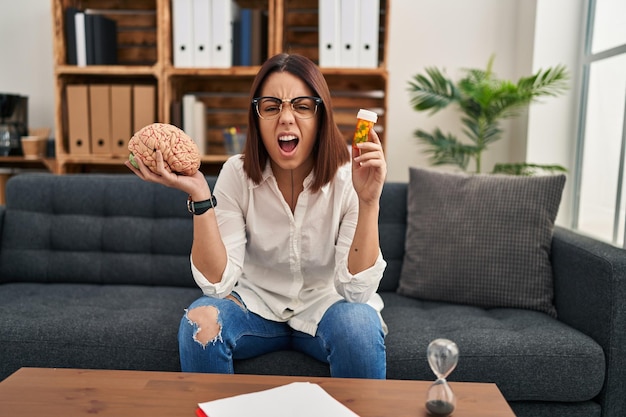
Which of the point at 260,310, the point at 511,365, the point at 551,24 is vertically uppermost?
the point at 551,24

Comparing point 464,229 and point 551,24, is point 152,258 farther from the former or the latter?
point 551,24

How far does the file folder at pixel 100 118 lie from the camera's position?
2.75m

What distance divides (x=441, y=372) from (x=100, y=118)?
2336mm

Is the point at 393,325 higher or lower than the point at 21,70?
lower

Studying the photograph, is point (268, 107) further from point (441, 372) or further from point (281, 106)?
point (441, 372)

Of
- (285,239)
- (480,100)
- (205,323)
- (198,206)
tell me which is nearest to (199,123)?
(480,100)

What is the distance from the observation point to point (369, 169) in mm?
1359

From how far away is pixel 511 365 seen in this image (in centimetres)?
151

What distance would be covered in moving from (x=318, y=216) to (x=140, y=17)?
206 centimetres

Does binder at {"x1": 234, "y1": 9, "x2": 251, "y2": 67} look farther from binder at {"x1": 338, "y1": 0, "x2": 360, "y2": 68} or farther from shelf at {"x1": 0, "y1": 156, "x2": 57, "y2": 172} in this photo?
shelf at {"x1": 0, "y1": 156, "x2": 57, "y2": 172}

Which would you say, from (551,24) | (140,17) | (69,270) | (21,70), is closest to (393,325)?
(69,270)

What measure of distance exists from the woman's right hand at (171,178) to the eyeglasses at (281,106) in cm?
24

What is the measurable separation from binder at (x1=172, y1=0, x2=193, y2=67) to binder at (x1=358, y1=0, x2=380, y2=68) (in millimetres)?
796

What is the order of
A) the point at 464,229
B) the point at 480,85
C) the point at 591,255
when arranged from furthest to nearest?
the point at 480,85, the point at 464,229, the point at 591,255
